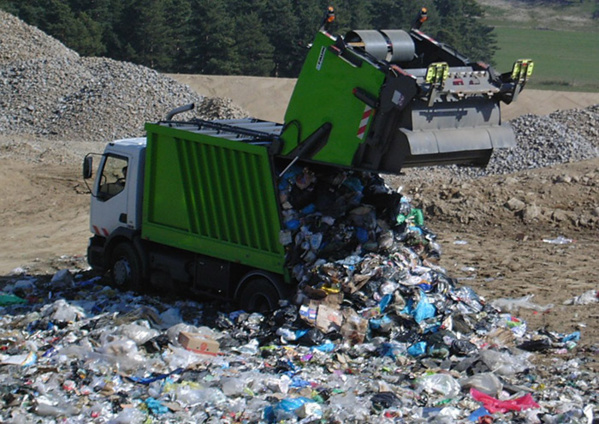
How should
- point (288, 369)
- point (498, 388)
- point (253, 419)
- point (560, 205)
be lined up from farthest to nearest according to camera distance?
1. point (560, 205)
2. point (288, 369)
3. point (498, 388)
4. point (253, 419)

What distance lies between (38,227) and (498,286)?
29.4 feet

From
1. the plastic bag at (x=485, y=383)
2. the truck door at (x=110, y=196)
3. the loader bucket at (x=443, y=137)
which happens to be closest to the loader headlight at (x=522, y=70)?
the loader bucket at (x=443, y=137)

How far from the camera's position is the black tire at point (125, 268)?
11812 millimetres

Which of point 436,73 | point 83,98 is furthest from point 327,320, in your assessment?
point 83,98

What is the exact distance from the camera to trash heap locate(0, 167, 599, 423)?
776cm

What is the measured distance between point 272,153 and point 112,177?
3139 mm

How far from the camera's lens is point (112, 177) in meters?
12.2

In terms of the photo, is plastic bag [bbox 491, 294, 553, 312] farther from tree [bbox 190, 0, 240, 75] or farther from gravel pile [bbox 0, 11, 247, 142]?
tree [bbox 190, 0, 240, 75]

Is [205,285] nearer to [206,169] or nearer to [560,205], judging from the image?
[206,169]

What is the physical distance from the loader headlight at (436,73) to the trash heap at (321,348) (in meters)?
1.85

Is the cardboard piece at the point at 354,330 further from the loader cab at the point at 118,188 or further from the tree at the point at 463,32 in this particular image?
the tree at the point at 463,32

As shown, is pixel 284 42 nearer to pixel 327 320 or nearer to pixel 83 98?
pixel 83 98

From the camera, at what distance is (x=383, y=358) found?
912cm

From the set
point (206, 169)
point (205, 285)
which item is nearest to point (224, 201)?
point (206, 169)
